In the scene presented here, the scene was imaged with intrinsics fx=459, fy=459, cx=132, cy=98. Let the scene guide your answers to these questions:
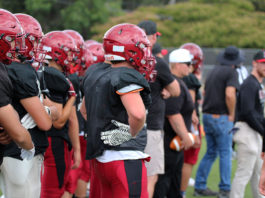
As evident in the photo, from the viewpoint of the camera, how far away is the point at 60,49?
15.2 feet

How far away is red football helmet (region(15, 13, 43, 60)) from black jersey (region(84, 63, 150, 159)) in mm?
552

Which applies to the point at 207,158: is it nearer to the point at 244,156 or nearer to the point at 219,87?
the point at 219,87

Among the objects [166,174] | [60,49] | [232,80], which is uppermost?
[60,49]

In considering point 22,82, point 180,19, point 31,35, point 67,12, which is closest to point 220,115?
point 31,35

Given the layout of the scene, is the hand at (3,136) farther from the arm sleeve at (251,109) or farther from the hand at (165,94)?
the arm sleeve at (251,109)

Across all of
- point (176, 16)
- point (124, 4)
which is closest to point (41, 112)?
point (176, 16)

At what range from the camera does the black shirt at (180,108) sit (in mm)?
5574

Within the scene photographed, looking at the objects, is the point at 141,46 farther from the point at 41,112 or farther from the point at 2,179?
the point at 2,179

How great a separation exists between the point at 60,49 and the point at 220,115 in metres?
3.11

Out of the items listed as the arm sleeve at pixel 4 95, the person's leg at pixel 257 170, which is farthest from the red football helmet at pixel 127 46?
the person's leg at pixel 257 170

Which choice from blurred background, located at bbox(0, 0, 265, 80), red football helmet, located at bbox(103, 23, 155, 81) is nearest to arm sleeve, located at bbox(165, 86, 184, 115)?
red football helmet, located at bbox(103, 23, 155, 81)

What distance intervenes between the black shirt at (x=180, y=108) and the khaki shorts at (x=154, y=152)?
1.68 feet

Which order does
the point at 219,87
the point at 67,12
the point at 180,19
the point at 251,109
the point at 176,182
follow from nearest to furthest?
the point at 251,109 < the point at 176,182 < the point at 219,87 < the point at 67,12 < the point at 180,19

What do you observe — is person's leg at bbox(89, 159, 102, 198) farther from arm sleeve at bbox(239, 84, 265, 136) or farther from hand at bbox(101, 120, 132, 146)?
arm sleeve at bbox(239, 84, 265, 136)
